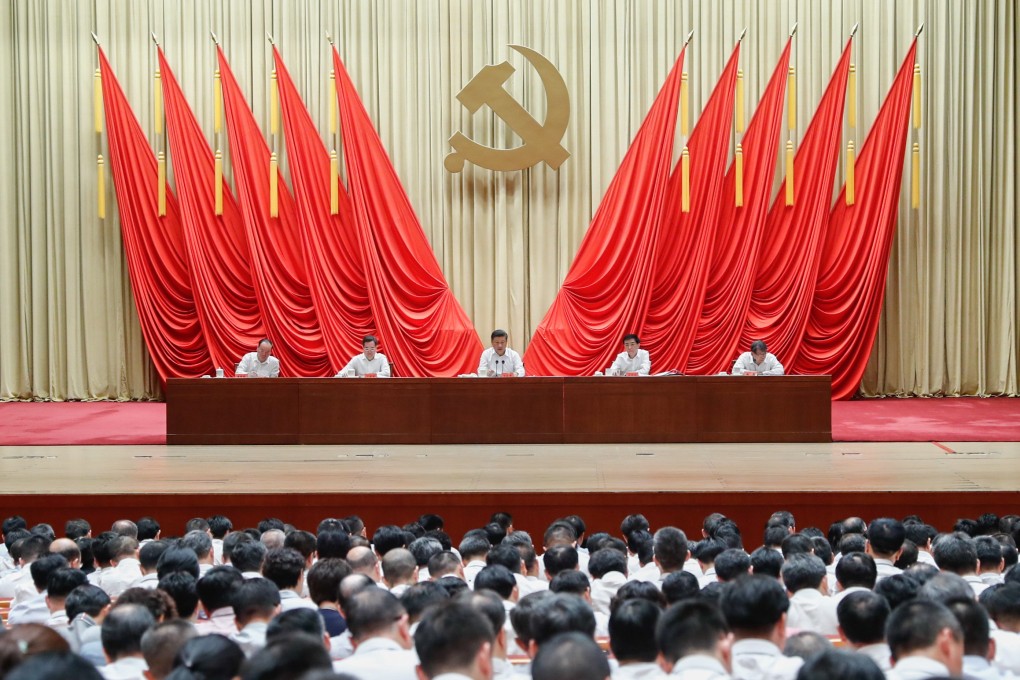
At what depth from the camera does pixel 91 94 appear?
35.8 feet

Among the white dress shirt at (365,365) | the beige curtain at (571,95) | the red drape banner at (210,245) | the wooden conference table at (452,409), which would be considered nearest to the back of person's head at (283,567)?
the wooden conference table at (452,409)

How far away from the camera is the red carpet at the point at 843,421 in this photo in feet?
26.2

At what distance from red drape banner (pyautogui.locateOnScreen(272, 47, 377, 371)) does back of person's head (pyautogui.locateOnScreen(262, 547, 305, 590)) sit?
22.8 ft

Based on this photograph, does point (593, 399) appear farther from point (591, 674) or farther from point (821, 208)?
point (591, 674)

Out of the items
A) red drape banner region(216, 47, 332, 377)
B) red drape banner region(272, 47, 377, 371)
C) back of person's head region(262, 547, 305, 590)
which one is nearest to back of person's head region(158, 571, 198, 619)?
back of person's head region(262, 547, 305, 590)

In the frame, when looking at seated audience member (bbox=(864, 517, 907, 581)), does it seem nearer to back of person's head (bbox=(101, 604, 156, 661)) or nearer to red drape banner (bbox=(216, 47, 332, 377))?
back of person's head (bbox=(101, 604, 156, 661))

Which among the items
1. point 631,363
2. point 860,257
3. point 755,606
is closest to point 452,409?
point 631,363

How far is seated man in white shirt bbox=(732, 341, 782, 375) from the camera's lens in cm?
836

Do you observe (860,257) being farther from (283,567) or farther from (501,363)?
(283,567)

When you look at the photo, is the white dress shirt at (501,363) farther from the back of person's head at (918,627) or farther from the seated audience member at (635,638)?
the back of person's head at (918,627)

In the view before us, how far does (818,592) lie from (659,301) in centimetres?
723

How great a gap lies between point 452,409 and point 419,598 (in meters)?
4.95

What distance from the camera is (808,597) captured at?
3277 mm

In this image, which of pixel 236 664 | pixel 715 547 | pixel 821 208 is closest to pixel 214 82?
pixel 821 208
